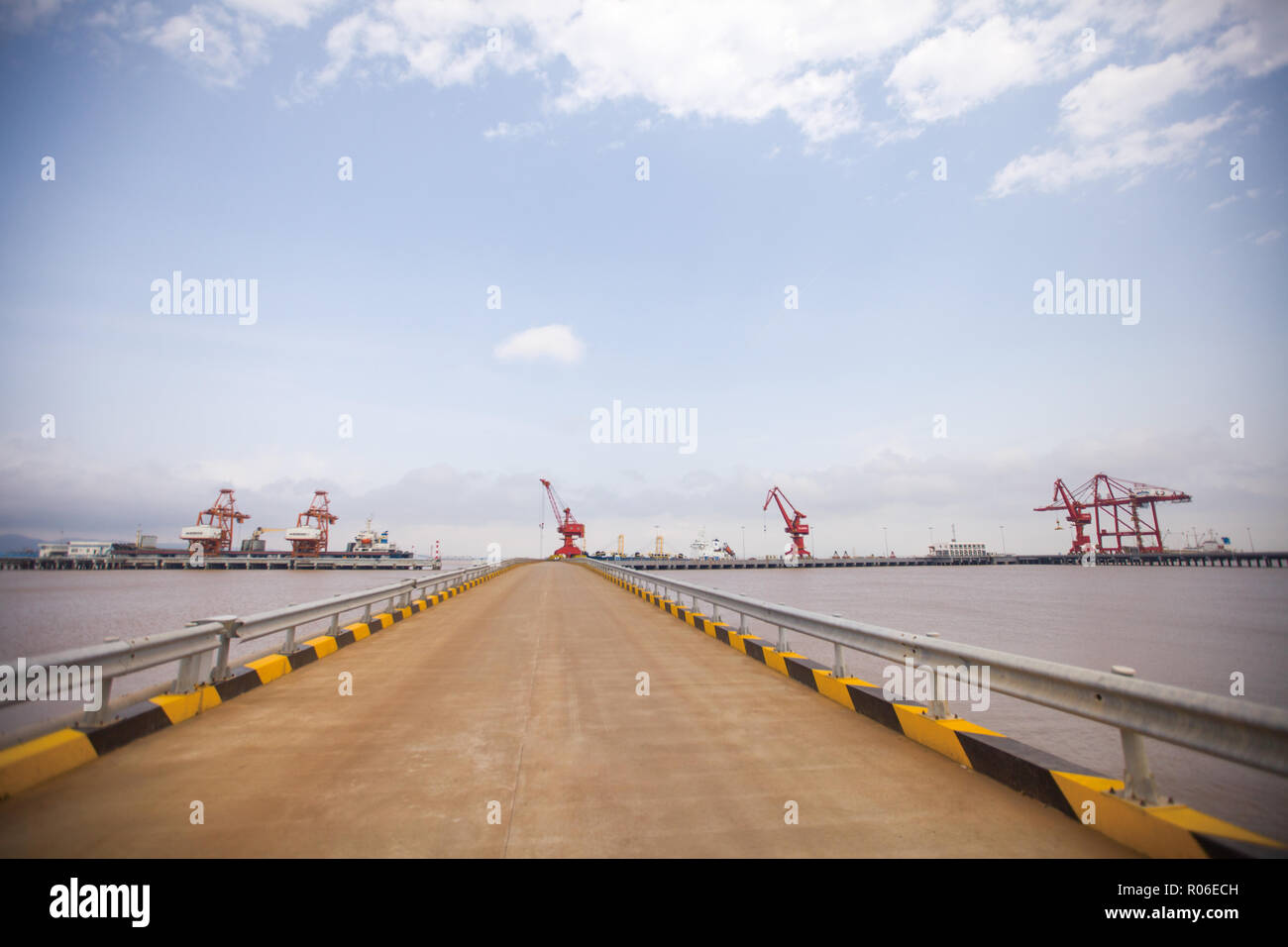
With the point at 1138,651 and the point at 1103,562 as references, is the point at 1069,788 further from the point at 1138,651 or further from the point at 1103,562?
the point at 1103,562

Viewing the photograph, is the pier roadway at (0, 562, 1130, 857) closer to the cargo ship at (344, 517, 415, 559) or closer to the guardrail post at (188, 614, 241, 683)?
the guardrail post at (188, 614, 241, 683)

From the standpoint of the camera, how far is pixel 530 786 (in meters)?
4.03

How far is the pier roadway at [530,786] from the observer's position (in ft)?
10.5

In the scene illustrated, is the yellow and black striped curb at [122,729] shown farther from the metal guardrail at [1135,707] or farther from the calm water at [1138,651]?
the calm water at [1138,651]

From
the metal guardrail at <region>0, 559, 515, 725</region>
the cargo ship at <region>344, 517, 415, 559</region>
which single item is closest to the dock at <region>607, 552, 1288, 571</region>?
the cargo ship at <region>344, 517, 415, 559</region>

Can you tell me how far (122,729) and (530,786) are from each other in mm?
3460

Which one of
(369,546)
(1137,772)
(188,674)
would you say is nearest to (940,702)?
(1137,772)

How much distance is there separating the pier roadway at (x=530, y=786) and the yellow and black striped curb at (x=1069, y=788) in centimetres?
12

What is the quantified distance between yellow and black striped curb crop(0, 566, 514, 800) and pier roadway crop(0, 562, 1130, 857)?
108 mm

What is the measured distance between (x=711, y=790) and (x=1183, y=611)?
3534cm

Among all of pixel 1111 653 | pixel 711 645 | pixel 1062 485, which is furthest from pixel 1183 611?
pixel 1062 485

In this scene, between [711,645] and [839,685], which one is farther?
[711,645]
